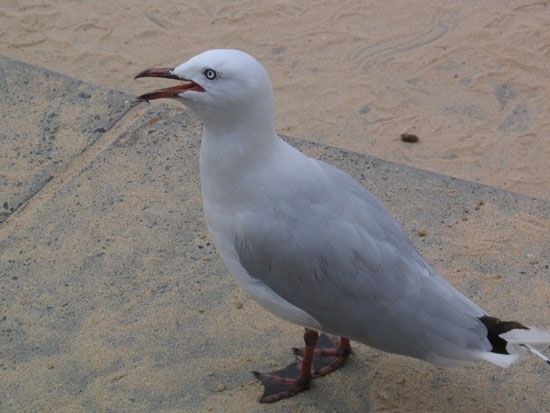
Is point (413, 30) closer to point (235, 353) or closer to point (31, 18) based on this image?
point (31, 18)

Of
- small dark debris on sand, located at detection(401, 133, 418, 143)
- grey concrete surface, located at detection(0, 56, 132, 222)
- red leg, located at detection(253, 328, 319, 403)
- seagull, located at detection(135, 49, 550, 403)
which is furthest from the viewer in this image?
small dark debris on sand, located at detection(401, 133, 418, 143)

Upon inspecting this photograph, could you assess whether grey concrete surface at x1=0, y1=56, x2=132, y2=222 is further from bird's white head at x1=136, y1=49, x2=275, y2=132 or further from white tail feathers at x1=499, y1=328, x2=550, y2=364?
white tail feathers at x1=499, y1=328, x2=550, y2=364

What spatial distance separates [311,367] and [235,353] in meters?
0.34

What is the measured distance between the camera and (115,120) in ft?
17.4

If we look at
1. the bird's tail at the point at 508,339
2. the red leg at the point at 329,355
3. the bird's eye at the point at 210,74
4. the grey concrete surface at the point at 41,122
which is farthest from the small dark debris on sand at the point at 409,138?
the bird's eye at the point at 210,74

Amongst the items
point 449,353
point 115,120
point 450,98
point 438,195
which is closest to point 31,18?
point 115,120

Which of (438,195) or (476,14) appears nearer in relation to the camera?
(438,195)

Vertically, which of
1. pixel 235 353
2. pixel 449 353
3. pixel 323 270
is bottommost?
pixel 235 353

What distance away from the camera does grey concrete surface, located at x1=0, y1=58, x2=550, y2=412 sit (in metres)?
3.71

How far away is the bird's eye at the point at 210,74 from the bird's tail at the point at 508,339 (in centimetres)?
128

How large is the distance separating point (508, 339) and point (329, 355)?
34.1 inches

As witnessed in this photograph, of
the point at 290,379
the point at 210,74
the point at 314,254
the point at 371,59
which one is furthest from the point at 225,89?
the point at 371,59

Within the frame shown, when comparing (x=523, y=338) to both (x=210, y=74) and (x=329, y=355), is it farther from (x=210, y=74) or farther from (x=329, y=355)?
(x=210, y=74)

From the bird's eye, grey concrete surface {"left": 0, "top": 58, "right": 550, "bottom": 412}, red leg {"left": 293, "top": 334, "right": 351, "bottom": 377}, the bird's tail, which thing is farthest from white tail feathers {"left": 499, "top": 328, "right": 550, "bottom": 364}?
the bird's eye
